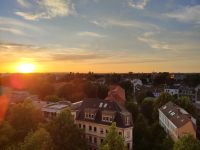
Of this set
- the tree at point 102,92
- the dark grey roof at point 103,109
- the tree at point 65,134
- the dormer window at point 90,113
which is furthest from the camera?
the tree at point 102,92

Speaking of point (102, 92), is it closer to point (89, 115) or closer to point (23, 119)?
point (89, 115)

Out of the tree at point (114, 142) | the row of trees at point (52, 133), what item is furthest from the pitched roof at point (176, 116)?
the tree at point (114, 142)

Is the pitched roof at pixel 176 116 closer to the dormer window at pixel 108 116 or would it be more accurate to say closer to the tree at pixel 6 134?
the dormer window at pixel 108 116

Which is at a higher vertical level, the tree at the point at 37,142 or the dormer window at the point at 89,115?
the dormer window at the point at 89,115

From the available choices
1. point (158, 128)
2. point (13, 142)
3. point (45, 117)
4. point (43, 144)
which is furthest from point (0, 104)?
point (158, 128)

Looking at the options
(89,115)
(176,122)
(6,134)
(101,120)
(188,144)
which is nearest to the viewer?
(188,144)

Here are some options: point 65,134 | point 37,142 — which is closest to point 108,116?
point 65,134

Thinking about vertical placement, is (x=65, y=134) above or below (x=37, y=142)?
below
